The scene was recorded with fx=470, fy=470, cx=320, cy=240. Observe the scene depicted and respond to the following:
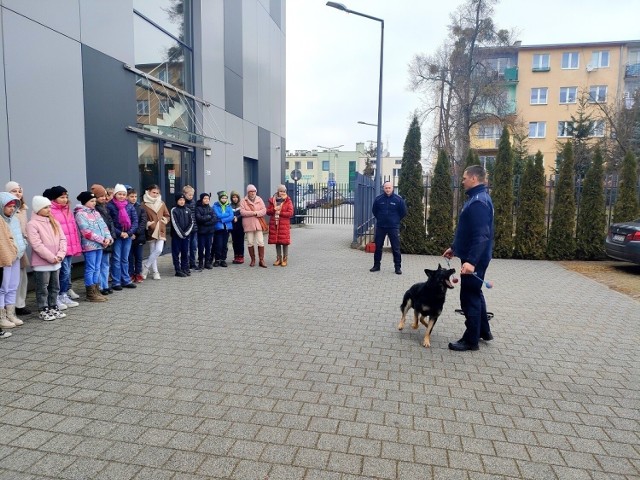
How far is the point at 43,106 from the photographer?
759 cm

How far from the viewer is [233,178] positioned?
15.7m

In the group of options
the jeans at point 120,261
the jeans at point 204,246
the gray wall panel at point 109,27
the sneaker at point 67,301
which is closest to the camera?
the sneaker at point 67,301

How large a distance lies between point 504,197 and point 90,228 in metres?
10.9

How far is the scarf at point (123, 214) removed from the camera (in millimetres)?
7859

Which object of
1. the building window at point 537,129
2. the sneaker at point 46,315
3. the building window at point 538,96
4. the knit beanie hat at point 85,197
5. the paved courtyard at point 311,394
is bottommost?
the paved courtyard at point 311,394

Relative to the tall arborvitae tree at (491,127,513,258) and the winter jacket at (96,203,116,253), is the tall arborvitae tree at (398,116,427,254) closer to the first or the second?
the tall arborvitae tree at (491,127,513,258)

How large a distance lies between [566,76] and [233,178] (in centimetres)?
4315

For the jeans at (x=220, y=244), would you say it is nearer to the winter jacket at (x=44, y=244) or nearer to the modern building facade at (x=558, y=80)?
the winter jacket at (x=44, y=244)

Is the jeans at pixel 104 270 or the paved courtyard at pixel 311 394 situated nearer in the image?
the paved courtyard at pixel 311 394

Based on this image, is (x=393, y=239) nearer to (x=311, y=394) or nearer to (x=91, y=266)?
(x=91, y=266)

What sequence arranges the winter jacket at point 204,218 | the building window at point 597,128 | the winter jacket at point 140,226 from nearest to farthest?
the winter jacket at point 140,226 → the winter jacket at point 204,218 → the building window at point 597,128

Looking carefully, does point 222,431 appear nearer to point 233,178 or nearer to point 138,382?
point 138,382

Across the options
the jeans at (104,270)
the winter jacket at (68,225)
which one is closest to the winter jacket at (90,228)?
the winter jacket at (68,225)

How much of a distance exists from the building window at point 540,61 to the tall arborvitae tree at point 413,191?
130 feet
